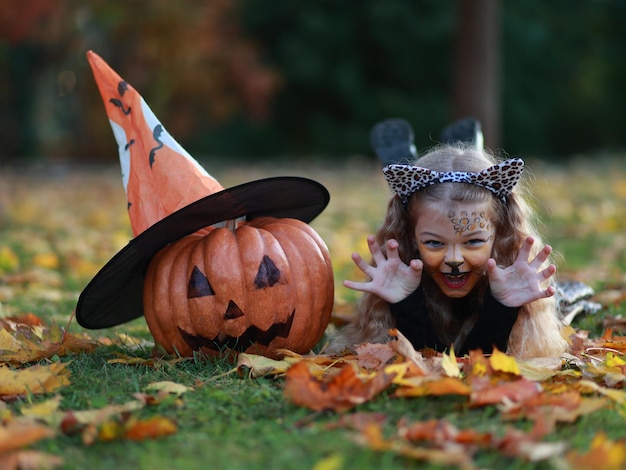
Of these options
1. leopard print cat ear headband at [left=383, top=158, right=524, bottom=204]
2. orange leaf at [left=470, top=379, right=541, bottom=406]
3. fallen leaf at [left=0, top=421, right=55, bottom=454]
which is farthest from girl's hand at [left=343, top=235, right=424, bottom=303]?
fallen leaf at [left=0, top=421, right=55, bottom=454]

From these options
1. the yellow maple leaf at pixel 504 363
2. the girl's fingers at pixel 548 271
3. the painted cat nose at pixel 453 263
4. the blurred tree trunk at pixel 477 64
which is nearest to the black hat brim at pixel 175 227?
the painted cat nose at pixel 453 263

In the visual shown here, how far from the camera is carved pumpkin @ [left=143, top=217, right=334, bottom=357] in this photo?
3.03m

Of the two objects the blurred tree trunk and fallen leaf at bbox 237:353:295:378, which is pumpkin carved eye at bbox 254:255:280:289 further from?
the blurred tree trunk

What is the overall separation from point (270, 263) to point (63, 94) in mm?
19567

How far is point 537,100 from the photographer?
23.1 m

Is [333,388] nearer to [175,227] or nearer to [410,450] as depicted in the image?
[410,450]

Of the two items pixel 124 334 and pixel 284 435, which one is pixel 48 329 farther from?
pixel 284 435

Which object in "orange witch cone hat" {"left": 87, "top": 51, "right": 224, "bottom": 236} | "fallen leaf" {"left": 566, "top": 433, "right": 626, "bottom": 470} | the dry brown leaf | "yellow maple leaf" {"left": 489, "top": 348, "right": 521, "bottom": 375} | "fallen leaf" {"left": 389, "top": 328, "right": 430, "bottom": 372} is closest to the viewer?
Result: "fallen leaf" {"left": 566, "top": 433, "right": 626, "bottom": 470}

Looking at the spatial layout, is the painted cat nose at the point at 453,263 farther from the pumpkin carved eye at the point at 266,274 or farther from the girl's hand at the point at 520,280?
the pumpkin carved eye at the point at 266,274

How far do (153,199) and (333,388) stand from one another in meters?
1.33

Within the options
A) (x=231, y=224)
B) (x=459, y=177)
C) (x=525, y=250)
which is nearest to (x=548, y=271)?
(x=525, y=250)

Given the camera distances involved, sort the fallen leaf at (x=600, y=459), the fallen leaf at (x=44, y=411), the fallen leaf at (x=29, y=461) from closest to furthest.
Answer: the fallen leaf at (x=600, y=459) → the fallen leaf at (x=29, y=461) → the fallen leaf at (x=44, y=411)

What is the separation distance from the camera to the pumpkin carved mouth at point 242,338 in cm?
307

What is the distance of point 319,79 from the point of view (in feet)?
74.1
